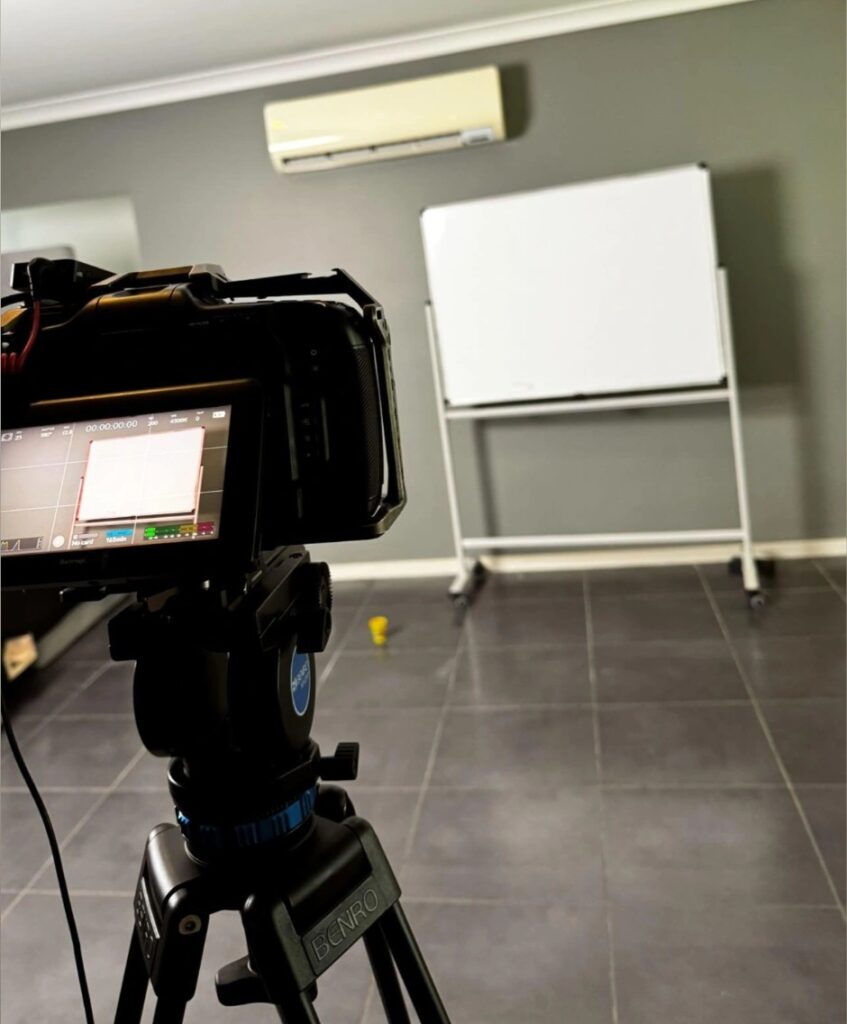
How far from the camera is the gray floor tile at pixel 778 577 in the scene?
3.33 metres

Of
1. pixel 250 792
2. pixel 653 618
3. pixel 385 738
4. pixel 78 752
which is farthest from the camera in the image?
pixel 653 618

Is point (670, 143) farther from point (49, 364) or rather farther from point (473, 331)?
point (49, 364)

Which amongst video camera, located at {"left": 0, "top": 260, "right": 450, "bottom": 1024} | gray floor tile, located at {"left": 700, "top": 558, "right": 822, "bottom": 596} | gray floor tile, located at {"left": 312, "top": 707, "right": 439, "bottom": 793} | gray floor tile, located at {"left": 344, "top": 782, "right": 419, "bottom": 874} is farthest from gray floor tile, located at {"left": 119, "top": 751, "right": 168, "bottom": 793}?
gray floor tile, located at {"left": 700, "top": 558, "right": 822, "bottom": 596}

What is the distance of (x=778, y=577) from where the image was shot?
3.42 meters

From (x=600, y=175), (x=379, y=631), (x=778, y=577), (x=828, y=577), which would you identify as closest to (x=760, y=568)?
(x=778, y=577)

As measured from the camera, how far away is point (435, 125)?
130 inches

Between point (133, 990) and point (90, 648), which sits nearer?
point (133, 990)

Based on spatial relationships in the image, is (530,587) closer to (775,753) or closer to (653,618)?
(653,618)

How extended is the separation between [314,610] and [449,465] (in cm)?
289

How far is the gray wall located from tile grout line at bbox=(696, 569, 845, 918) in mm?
677

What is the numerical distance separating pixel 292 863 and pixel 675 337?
2.82 metres

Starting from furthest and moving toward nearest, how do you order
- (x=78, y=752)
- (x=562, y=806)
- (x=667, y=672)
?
(x=667, y=672) < (x=78, y=752) < (x=562, y=806)

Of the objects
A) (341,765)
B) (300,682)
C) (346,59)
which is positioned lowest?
(341,765)

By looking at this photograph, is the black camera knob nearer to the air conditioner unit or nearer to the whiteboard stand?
the whiteboard stand
